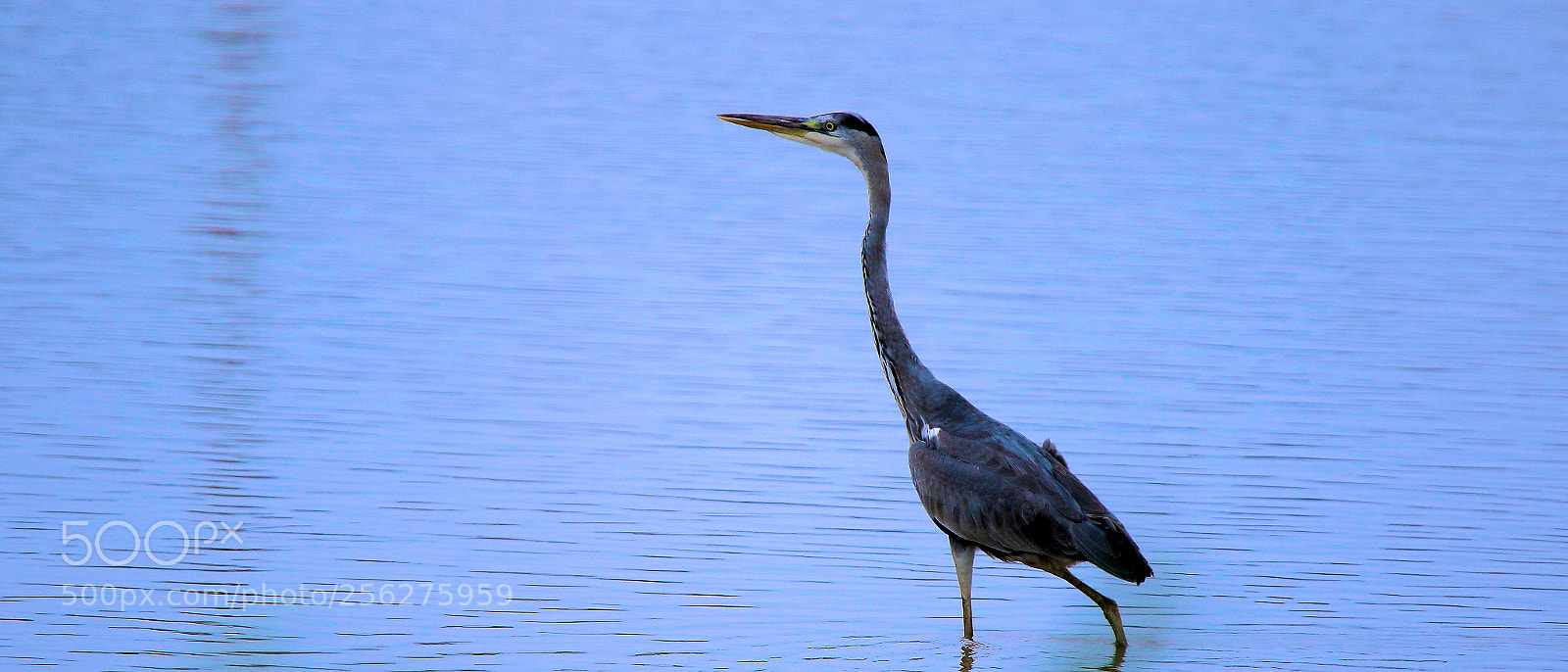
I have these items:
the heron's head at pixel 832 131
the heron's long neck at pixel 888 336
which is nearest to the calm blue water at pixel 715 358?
the heron's long neck at pixel 888 336

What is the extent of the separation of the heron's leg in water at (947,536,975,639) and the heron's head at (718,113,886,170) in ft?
4.73

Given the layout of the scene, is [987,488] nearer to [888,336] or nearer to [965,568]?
[965,568]

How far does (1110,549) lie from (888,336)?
1150 mm

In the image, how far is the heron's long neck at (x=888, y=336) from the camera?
19.9 ft

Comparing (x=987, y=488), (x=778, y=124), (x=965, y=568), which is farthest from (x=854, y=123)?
(x=965, y=568)

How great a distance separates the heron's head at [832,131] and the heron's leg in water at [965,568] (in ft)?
4.73

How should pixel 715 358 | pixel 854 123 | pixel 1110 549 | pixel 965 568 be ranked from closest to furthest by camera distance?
pixel 1110 549 → pixel 965 568 → pixel 854 123 → pixel 715 358

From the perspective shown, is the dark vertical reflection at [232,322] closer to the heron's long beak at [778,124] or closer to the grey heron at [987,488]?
the heron's long beak at [778,124]

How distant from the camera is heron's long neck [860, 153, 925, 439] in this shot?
239 inches

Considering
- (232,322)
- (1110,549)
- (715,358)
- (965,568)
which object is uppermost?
(1110,549)

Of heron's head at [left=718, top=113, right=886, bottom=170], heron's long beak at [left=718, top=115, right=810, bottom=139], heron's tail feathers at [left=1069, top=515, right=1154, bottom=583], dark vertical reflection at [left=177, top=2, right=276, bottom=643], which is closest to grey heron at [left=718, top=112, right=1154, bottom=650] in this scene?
heron's tail feathers at [left=1069, top=515, right=1154, bottom=583]

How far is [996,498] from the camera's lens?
5.55 m

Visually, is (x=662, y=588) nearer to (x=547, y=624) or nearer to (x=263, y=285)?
(x=547, y=624)

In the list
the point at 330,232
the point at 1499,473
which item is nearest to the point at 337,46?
the point at 330,232
